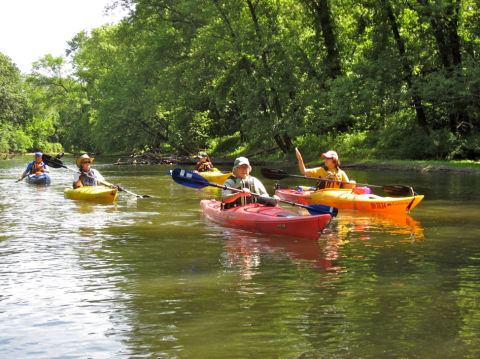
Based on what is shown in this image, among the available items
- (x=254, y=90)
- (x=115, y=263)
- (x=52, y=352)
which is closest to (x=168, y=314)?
(x=52, y=352)

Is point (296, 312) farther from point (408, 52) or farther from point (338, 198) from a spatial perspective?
point (408, 52)

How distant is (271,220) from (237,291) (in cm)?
318

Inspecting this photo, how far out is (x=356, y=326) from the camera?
4.41 meters

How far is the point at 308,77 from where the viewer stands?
31.5 metres

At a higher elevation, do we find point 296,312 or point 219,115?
point 219,115

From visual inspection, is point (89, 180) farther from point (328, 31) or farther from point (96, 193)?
point (328, 31)

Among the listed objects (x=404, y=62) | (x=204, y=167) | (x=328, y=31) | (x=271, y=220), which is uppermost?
(x=328, y=31)

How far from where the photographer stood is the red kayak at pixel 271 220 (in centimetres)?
809

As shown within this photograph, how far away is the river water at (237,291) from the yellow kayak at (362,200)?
81 centimetres

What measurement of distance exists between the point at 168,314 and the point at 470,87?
21130 mm

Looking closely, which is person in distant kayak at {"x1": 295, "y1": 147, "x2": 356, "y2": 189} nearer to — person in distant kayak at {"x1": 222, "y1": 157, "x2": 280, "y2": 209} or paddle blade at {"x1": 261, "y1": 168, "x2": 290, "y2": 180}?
paddle blade at {"x1": 261, "y1": 168, "x2": 290, "y2": 180}

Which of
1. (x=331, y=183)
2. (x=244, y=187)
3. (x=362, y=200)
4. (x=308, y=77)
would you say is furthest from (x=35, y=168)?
(x=308, y=77)

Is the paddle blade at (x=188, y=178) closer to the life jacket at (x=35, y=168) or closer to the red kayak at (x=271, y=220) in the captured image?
the red kayak at (x=271, y=220)

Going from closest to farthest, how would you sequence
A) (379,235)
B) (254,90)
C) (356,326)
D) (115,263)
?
(356,326)
(115,263)
(379,235)
(254,90)
